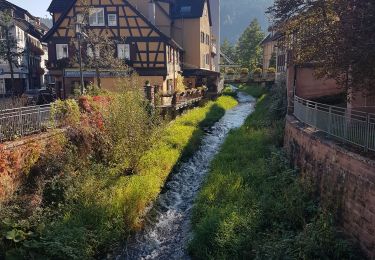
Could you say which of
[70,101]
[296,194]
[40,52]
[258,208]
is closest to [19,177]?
[70,101]

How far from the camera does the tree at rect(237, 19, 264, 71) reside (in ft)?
242

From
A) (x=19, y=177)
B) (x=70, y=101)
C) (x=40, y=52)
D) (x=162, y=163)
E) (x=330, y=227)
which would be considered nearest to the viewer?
(x=330, y=227)

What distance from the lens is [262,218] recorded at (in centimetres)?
1173

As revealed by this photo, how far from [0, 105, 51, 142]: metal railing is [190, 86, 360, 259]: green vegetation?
640 cm

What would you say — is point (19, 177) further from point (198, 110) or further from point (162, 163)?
point (198, 110)

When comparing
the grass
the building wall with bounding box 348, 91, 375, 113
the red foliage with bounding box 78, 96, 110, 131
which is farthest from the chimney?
the building wall with bounding box 348, 91, 375, 113

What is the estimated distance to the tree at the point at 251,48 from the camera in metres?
73.8

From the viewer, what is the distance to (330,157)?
1137 centimetres

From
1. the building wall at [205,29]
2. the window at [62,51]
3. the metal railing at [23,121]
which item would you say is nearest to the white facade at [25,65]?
the window at [62,51]

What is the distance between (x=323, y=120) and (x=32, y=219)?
9728 mm

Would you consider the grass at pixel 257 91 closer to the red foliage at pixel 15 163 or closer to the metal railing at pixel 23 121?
the metal railing at pixel 23 121

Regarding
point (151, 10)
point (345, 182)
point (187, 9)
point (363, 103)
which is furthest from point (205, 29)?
point (345, 182)

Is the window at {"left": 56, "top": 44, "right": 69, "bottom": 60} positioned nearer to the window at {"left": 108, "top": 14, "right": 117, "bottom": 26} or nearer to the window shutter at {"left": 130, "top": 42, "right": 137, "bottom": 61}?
the window at {"left": 108, "top": 14, "right": 117, "bottom": 26}

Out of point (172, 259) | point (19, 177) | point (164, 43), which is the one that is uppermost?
point (164, 43)
